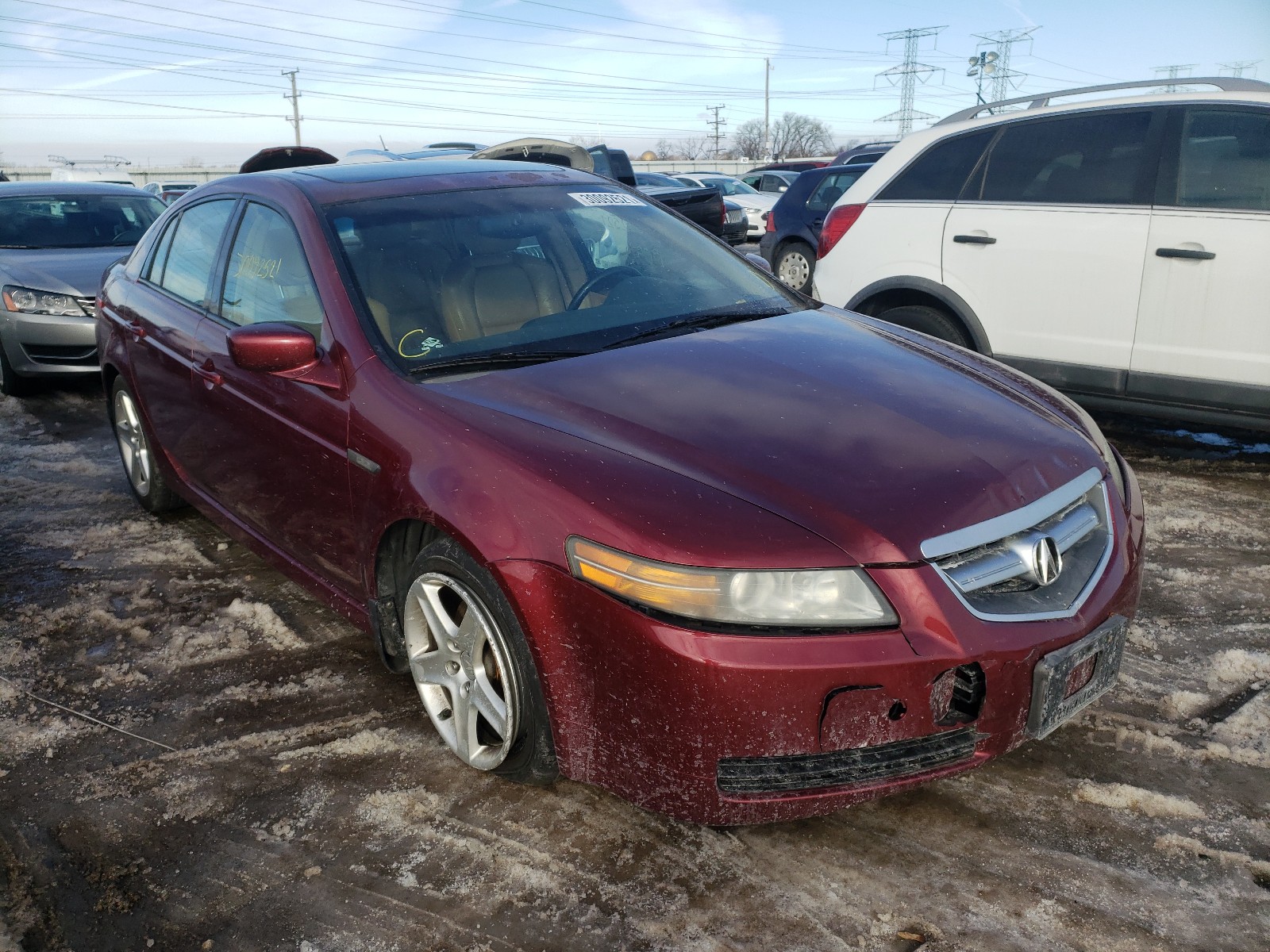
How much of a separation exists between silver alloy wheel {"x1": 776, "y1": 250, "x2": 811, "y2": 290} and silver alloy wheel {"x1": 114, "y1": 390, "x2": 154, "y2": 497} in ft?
28.4

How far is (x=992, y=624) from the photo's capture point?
2.09m

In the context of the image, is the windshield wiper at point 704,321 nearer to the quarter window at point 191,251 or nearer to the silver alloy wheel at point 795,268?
the quarter window at point 191,251

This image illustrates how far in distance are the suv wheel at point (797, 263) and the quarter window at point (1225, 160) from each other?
740 cm

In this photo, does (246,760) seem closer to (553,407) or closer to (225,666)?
(225,666)

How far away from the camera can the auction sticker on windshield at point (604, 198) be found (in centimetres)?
364

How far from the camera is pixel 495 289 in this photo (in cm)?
311

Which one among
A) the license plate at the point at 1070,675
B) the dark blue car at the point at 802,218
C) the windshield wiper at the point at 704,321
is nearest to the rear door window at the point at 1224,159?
the windshield wiper at the point at 704,321

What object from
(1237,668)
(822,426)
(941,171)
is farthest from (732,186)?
(822,426)

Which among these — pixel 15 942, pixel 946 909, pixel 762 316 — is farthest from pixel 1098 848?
pixel 15 942

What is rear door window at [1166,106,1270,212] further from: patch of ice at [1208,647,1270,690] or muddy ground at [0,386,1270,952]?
patch of ice at [1208,647,1270,690]

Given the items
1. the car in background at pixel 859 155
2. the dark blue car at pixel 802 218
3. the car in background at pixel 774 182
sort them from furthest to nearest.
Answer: the car in background at pixel 774 182, the car in background at pixel 859 155, the dark blue car at pixel 802 218

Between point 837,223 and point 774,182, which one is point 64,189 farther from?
point 774,182

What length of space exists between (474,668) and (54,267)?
669 centimetres

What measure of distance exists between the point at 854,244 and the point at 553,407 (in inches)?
143
